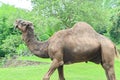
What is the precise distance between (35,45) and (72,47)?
0.66 m

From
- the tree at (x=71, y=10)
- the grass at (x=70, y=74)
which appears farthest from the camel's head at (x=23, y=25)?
the tree at (x=71, y=10)

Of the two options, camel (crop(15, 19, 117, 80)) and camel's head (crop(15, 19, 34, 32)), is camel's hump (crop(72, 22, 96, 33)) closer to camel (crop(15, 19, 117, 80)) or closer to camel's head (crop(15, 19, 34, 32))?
camel (crop(15, 19, 117, 80))

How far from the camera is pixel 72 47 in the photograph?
20.5 ft

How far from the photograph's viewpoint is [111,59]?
6.38m

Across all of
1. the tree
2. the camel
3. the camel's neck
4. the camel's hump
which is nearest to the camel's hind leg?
the camel

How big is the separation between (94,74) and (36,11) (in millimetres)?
8093

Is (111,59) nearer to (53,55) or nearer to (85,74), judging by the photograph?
(53,55)

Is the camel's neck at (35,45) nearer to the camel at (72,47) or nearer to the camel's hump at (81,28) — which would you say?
the camel at (72,47)

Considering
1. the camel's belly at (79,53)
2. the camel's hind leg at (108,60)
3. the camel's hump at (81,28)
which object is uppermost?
the camel's hump at (81,28)

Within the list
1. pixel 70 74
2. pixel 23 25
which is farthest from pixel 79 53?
pixel 70 74

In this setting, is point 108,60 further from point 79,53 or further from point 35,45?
point 35,45

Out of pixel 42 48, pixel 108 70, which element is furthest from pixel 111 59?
pixel 42 48

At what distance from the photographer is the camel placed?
244 inches

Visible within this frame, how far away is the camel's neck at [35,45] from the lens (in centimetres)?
634
